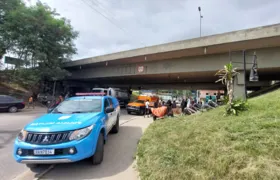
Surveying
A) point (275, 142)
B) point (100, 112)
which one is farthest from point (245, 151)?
point (100, 112)

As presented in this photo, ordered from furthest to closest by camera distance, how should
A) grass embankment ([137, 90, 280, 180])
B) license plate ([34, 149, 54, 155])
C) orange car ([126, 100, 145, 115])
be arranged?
orange car ([126, 100, 145, 115])
license plate ([34, 149, 54, 155])
grass embankment ([137, 90, 280, 180])

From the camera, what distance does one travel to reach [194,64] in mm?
13273

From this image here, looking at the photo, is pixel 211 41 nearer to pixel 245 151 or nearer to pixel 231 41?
pixel 231 41

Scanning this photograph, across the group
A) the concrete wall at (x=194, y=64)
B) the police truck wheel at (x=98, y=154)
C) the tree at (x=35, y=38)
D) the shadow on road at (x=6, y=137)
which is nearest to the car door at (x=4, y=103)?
the tree at (x=35, y=38)

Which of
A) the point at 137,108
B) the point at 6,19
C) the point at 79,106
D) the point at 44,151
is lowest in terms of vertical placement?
the point at 137,108

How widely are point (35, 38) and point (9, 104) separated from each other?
27.0 ft

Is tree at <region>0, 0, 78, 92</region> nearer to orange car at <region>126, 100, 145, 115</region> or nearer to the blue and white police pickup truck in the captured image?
orange car at <region>126, 100, 145, 115</region>

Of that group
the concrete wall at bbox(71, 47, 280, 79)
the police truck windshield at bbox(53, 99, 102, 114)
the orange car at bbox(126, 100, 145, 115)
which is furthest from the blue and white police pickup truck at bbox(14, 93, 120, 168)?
the orange car at bbox(126, 100, 145, 115)

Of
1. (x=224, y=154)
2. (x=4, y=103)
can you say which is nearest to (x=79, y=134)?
(x=224, y=154)

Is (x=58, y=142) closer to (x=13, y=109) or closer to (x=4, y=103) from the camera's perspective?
(x=4, y=103)

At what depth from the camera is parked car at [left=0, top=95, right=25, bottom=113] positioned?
13562 millimetres

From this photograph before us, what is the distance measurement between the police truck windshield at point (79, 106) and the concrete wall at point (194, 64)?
32.5 feet

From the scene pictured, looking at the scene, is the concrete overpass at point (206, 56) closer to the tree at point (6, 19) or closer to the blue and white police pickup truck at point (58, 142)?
the tree at point (6, 19)

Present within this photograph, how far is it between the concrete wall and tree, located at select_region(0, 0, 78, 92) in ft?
20.4
